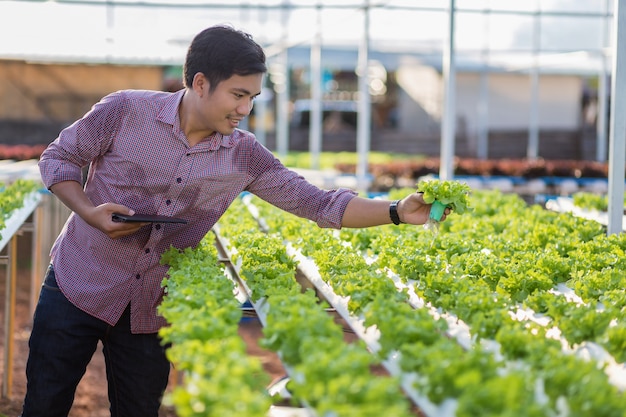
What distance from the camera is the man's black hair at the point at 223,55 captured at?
11.0ft

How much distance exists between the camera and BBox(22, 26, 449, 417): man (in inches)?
138

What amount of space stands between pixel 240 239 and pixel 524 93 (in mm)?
23953

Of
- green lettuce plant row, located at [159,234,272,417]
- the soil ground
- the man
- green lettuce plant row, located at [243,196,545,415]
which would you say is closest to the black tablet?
A: the man

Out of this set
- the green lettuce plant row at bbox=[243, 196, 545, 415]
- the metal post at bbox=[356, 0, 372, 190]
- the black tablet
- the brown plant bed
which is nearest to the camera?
the green lettuce plant row at bbox=[243, 196, 545, 415]

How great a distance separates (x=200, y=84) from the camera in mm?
3463

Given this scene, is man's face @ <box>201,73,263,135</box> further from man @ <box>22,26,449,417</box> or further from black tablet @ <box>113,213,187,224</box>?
black tablet @ <box>113,213,187,224</box>

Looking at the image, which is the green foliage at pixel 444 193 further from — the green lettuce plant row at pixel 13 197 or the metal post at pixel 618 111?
the green lettuce plant row at pixel 13 197

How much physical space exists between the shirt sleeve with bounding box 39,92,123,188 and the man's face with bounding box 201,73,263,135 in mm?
409

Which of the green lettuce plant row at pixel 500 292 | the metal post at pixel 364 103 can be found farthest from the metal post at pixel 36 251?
the metal post at pixel 364 103

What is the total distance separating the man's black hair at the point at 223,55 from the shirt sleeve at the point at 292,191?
0.47 meters

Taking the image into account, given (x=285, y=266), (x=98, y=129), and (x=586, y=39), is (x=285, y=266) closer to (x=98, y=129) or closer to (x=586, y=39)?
(x=98, y=129)

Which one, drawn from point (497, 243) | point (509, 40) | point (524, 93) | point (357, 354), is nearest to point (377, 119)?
point (524, 93)

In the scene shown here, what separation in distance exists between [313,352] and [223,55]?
133 centimetres

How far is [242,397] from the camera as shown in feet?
6.72
